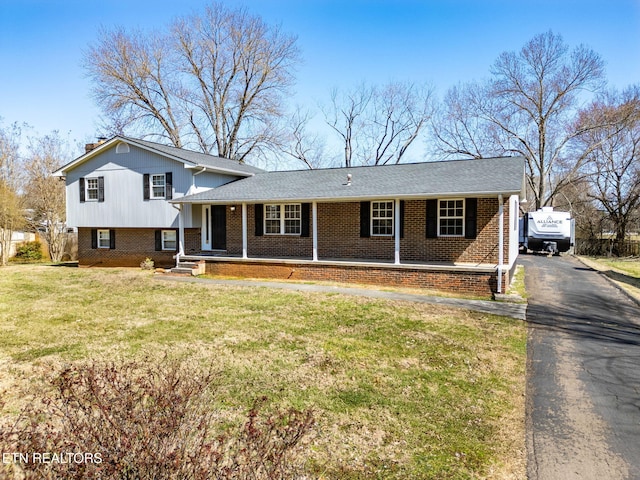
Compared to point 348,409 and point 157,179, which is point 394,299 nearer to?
point 348,409

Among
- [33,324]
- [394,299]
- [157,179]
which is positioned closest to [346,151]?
[157,179]

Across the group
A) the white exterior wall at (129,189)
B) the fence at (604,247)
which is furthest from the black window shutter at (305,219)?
the fence at (604,247)

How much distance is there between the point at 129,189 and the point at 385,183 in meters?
11.2

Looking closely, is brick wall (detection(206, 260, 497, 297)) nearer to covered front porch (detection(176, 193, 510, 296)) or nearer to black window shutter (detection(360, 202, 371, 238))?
covered front porch (detection(176, 193, 510, 296))

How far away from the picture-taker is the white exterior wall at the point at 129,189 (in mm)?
17375

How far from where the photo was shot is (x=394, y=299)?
11.1 m

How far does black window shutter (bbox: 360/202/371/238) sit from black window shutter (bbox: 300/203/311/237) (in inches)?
80.8

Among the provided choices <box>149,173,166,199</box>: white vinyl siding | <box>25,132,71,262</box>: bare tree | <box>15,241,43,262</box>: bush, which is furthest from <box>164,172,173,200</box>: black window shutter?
<box>15,241,43,262</box>: bush

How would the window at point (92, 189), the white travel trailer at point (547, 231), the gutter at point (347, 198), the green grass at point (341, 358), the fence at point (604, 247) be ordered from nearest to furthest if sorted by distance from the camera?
the green grass at point (341, 358) < the gutter at point (347, 198) < the window at point (92, 189) < the white travel trailer at point (547, 231) < the fence at point (604, 247)

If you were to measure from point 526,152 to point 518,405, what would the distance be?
1372 inches

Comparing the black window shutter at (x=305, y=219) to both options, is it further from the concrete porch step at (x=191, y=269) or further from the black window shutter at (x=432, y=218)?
the black window shutter at (x=432, y=218)

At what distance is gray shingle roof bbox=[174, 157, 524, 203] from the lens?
12.5m

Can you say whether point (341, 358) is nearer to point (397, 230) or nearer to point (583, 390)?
point (583, 390)

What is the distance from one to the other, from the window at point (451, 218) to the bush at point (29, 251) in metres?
26.2
